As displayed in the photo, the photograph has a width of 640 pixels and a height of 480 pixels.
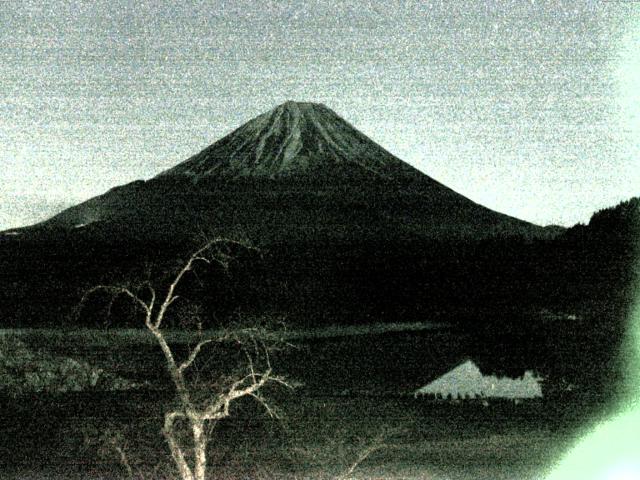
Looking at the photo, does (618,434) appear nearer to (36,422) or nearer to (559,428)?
(559,428)

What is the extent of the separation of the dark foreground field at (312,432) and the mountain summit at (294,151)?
11301 centimetres

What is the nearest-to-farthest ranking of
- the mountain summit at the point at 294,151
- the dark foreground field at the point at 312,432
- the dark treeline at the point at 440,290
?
the dark foreground field at the point at 312,432 < the dark treeline at the point at 440,290 < the mountain summit at the point at 294,151

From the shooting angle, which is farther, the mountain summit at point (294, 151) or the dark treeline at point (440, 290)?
the mountain summit at point (294, 151)

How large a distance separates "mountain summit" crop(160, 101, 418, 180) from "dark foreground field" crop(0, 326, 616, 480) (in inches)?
4449

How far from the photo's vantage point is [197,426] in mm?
12062

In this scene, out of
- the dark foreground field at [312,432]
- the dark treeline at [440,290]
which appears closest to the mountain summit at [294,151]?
the dark treeline at [440,290]

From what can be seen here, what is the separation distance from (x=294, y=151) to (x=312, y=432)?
13359cm

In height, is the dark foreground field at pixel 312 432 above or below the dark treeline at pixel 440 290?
above

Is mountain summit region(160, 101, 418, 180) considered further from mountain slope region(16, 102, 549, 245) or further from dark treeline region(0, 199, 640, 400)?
dark treeline region(0, 199, 640, 400)

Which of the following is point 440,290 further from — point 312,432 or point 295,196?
point 295,196

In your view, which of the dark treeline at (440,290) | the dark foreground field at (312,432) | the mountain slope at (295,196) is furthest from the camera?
A: the mountain slope at (295,196)

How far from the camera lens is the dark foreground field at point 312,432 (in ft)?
61.8

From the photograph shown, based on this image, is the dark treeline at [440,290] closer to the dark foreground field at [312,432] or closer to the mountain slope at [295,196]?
the dark foreground field at [312,432]

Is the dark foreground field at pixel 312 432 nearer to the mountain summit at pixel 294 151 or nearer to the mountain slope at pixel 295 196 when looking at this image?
the mountain slope at pixel 295 196
